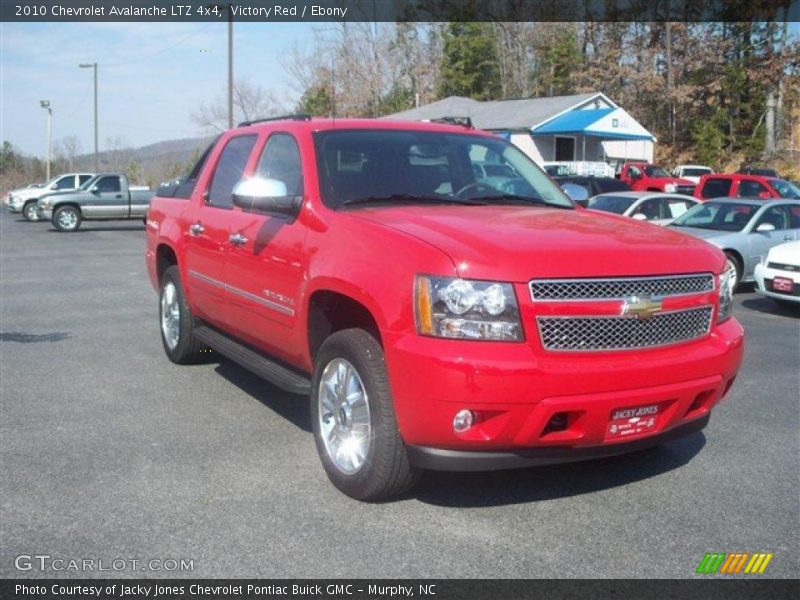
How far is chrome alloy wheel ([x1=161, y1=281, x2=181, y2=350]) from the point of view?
7137mm

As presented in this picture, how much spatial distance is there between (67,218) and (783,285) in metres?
21.4

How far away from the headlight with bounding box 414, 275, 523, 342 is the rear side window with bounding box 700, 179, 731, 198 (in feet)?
59.1

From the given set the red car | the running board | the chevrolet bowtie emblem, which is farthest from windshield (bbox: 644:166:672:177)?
the chevrolet bowtie emblem

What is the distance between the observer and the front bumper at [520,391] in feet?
12.2

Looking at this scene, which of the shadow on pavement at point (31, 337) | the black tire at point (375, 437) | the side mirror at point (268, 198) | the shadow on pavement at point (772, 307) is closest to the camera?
the black tire at point (375, 437)

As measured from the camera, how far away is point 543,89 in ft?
215

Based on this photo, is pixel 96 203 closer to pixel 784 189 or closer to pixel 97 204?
pixel 97 204

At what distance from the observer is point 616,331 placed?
3967 mm

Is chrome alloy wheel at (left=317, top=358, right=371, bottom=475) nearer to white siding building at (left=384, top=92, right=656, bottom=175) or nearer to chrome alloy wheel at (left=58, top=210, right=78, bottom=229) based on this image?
chrome alloy wheel at (left=58, top=210, right=78, bottom=229)

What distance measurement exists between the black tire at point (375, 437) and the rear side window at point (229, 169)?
7.02ft

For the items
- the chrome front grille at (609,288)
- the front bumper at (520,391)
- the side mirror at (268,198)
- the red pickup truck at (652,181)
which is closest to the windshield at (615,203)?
the red pickup truck at (652,181)

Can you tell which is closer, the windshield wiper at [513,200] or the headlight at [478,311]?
the headlight at [478,311]

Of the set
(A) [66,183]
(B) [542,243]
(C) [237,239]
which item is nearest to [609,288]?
(B) [542,243]

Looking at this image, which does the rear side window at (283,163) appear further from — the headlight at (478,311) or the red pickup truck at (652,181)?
the red pickup truck at (652,181)
